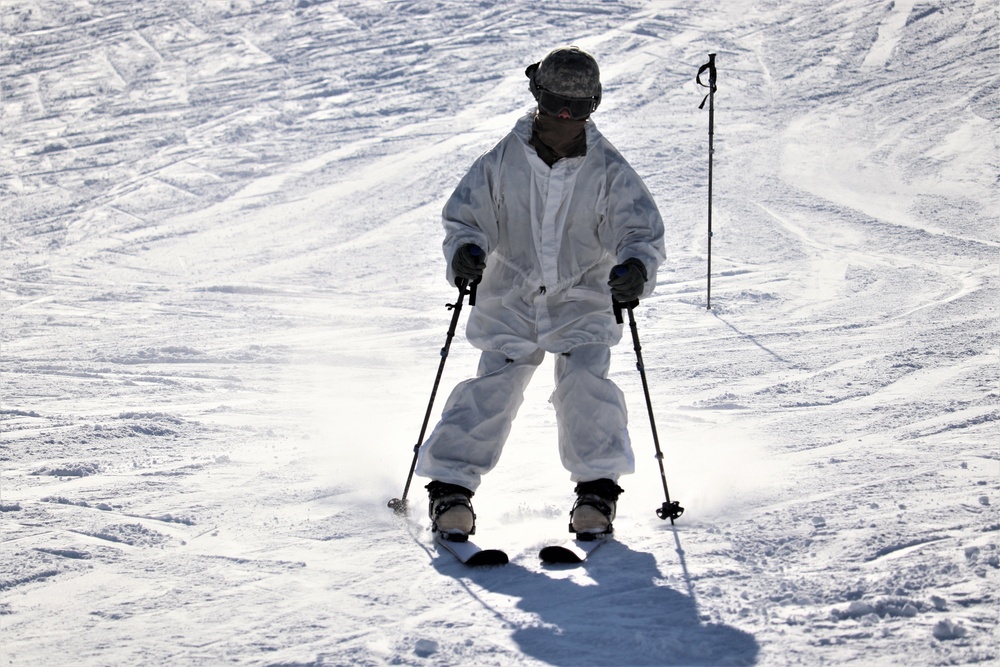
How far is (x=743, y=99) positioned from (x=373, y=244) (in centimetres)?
590

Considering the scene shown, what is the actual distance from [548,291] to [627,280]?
0.40 meters

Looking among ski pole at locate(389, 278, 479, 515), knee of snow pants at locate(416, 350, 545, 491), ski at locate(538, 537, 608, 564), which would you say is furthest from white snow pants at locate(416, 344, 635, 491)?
ski at locate(538, 537, 608, 564)

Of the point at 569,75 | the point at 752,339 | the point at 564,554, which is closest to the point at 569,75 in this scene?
the point at 569,75

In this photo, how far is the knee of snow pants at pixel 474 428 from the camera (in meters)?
4.05

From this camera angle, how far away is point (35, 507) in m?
4.41

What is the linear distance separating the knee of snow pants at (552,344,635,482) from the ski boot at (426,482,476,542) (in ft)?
1.33

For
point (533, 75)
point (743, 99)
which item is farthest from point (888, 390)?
point (743, 99)

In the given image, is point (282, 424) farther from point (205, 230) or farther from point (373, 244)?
point (205, 230)

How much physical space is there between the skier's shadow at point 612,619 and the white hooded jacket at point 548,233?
92 cm

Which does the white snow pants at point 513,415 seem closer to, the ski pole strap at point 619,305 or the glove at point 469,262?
the ski pole strap at point 619,305

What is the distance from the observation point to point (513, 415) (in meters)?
4.18

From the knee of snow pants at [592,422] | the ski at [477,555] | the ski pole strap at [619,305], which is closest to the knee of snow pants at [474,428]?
the knee of snow pants at [592,422]

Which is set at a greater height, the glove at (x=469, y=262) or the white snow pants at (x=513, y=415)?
the glove at (x=469, y=262)

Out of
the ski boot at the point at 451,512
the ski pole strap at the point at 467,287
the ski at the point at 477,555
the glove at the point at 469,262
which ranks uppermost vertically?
the glove at the point at 469,262
